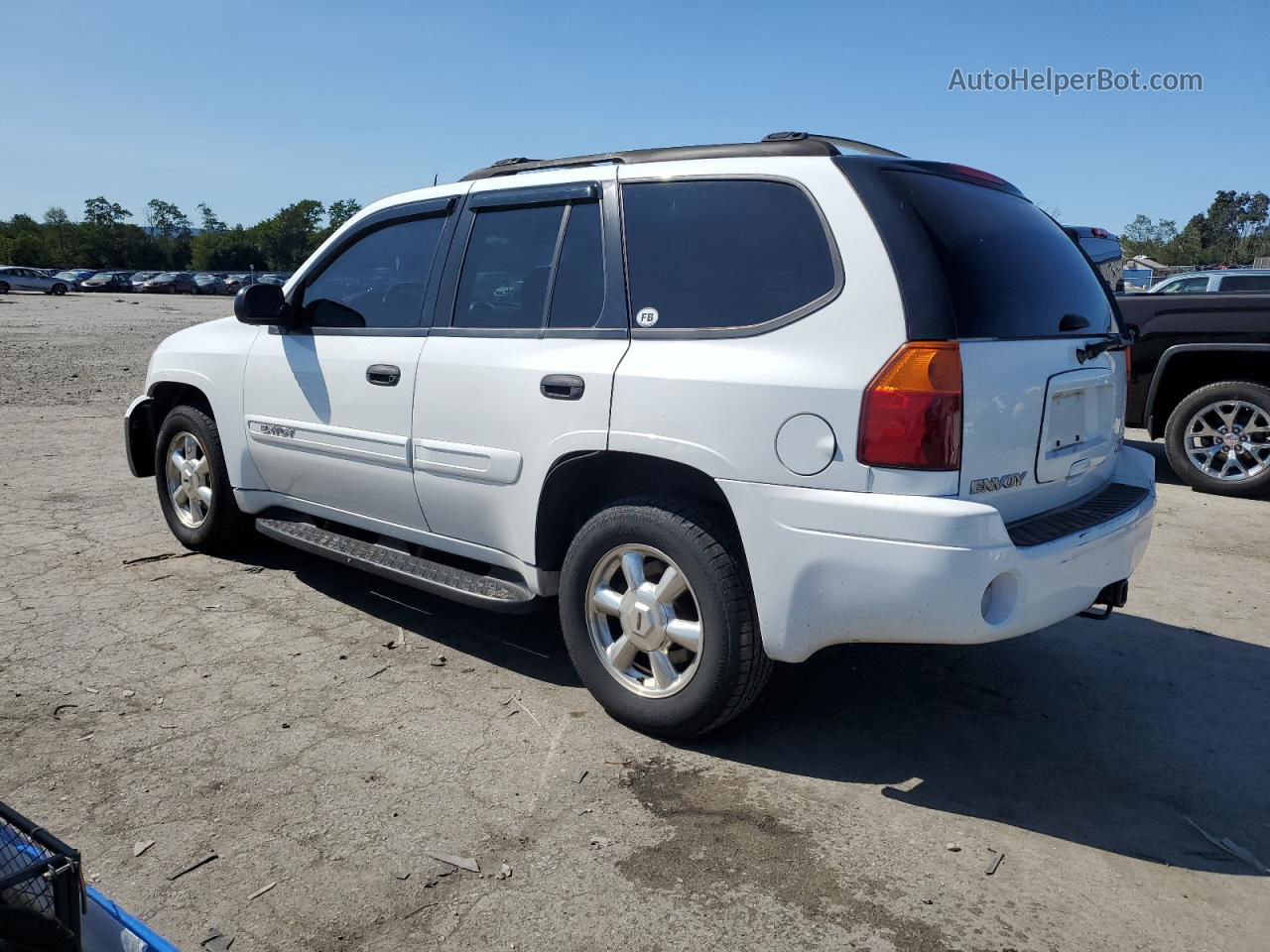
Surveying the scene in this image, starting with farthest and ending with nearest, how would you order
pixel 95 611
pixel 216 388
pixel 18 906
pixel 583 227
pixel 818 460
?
pixel 216 388 → pixel 95 611 → pixel 583 227 → pixel 818 460 → pixel 18 906

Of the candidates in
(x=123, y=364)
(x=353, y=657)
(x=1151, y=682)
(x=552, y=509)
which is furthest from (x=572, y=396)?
(x=123, y=364)

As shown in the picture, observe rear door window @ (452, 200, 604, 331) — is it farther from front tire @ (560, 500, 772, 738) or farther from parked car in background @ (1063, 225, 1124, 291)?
parked car in background @ (1063, 225, 1124, 291)

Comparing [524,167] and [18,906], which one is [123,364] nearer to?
[524,167]

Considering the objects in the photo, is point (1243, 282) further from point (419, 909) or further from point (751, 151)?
point (419, 909)

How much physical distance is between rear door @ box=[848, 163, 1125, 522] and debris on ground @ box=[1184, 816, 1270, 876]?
41.5 inches

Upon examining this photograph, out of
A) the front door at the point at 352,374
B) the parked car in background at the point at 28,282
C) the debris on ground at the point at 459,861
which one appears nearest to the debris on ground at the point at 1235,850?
the debris on ground at the point at 459,861

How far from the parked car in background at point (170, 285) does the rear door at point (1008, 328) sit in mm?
68249

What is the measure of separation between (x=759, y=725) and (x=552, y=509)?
108cm

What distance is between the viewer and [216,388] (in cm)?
512

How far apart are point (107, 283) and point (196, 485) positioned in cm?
6384

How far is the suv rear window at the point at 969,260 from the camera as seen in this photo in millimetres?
2928

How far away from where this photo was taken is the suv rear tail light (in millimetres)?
2836

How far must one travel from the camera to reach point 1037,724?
12.1 ft

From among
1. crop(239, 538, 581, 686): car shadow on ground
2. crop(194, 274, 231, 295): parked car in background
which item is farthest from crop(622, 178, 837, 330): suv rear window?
crop(194, 274, 231, 295): parked car in background
